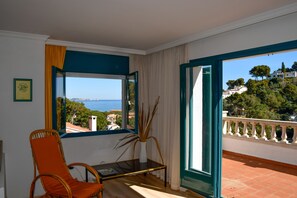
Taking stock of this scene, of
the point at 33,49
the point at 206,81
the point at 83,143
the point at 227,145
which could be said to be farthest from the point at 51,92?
the point at 227,145

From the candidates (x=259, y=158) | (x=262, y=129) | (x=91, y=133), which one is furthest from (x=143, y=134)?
(x=262, y=129)

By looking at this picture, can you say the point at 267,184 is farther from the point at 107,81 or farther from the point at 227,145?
the point at 107,81

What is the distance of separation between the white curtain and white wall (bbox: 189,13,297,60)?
17.1 inches

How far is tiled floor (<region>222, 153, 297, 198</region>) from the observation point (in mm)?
3959

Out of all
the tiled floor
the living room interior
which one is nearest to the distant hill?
the tiled floor

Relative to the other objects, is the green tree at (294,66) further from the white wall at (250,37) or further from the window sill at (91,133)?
the window sill at (91,133)

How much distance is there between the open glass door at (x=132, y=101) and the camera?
480cm

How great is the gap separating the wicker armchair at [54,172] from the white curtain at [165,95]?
63.5 inches

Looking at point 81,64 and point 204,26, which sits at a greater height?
point 204,26

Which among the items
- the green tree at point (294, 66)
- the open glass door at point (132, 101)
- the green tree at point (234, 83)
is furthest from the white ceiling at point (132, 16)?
the green tree at point (234, 83)

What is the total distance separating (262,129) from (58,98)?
4912 mm

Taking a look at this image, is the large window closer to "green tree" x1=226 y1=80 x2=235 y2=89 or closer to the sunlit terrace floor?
the sunlit terrace floor

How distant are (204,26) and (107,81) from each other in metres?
2.52

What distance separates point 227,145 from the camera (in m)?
6.68
